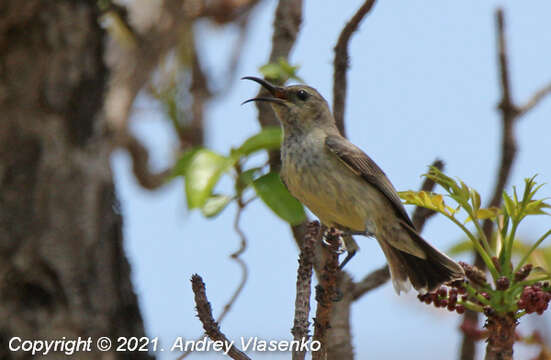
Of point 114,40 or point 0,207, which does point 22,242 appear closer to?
point 0,207

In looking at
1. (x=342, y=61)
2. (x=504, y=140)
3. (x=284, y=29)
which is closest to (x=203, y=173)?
(x=342, y=61)

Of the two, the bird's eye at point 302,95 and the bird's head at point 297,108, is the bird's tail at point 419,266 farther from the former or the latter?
the bird's eye at point 302,95

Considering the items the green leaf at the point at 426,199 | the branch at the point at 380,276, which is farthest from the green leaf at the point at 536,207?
the branch at the point at 380,276

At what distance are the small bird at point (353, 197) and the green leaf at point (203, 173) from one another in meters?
0.44

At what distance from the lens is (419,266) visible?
13.3 feet

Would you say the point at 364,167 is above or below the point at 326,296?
above

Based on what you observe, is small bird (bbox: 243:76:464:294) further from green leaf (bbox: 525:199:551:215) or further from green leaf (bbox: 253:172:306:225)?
green leaf (bbox: 525:199:551:215)

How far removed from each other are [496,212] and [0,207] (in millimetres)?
2550

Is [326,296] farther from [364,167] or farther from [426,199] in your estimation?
[364,167]

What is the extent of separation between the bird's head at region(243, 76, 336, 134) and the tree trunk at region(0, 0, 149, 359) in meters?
1.03

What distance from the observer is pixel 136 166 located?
23.2 feet

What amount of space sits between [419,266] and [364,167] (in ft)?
2.04

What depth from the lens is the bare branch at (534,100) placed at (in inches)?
172

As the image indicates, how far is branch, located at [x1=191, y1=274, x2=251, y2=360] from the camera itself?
98.5 inches
